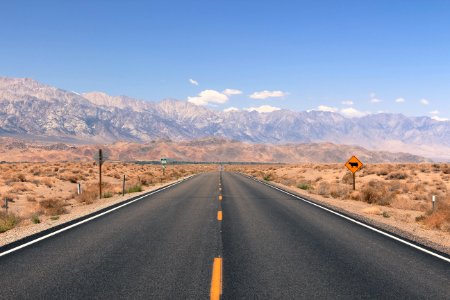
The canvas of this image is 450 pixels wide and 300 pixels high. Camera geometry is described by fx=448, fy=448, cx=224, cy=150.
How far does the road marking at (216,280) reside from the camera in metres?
6.32

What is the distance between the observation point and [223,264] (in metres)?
8.10

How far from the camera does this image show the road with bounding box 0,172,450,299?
6.54 m

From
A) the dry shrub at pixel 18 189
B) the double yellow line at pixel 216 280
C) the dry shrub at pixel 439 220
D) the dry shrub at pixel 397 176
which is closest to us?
the double yellow line at pixel 216 280

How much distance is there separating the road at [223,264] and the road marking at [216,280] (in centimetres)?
5

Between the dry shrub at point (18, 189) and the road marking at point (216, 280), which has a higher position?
the road marking at point (216, 280)

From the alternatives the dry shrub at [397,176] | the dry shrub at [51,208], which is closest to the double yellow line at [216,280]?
the dry shrub at [51,208]

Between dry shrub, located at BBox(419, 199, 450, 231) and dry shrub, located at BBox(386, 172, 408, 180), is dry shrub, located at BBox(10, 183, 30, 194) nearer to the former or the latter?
dry shrub, located at BBox(419, 199, 450, 231)

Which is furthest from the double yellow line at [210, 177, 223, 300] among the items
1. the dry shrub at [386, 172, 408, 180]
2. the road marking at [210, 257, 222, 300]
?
the dry shrub at [386, 172, 408, 180]

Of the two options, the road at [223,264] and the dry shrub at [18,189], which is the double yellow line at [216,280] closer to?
the road at [223,264]

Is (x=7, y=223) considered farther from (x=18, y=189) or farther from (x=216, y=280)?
(x=18, y=189)

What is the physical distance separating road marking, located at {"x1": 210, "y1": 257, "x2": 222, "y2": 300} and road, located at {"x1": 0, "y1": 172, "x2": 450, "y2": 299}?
5 cm

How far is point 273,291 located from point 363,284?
1510mm

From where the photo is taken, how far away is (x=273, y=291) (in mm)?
6523

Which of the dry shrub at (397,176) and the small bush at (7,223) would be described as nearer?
the small bush at (7,223)
